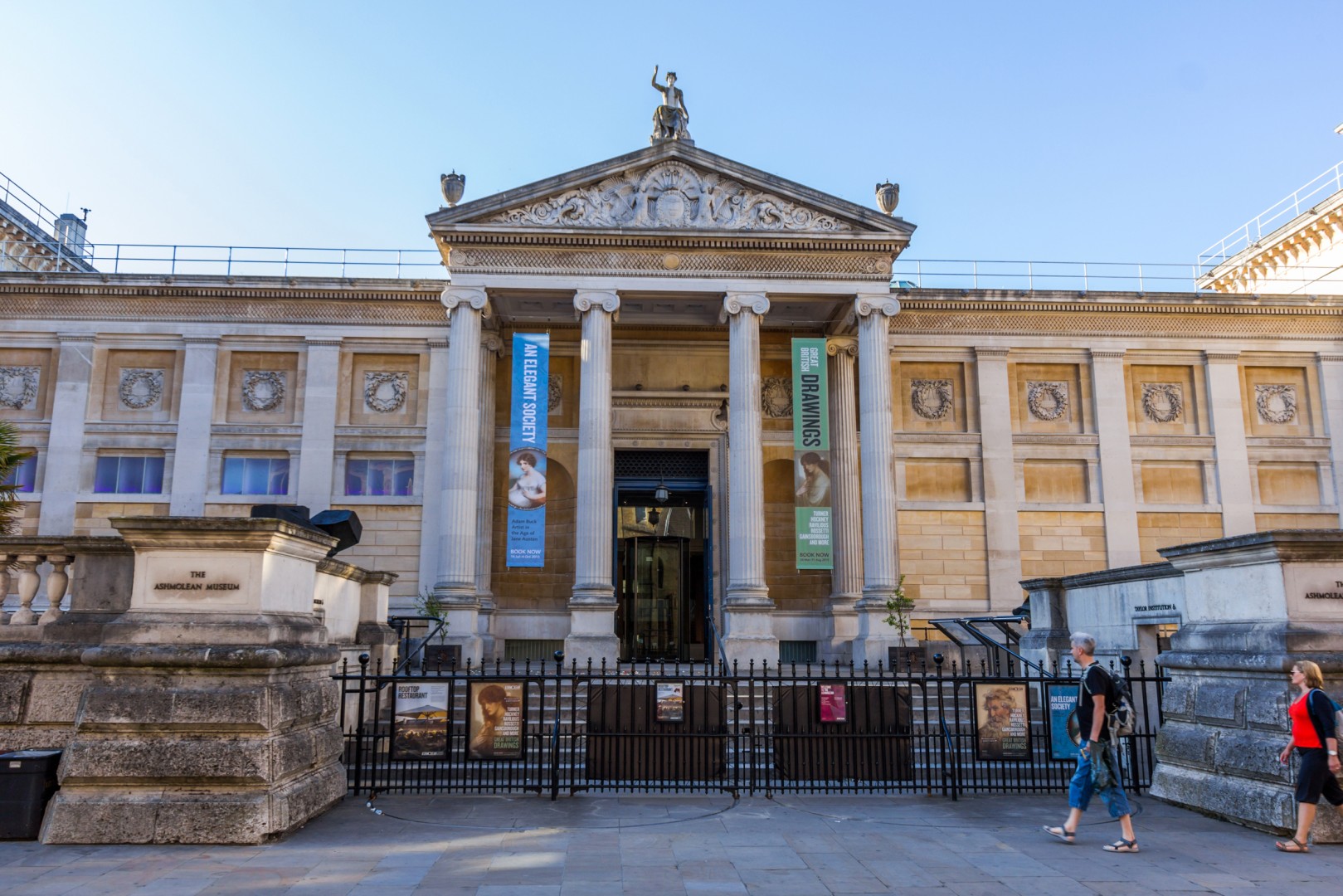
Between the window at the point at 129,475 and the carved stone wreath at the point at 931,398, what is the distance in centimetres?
2037

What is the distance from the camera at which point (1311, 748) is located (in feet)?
28.0

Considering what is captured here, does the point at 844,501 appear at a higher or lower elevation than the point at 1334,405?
lower

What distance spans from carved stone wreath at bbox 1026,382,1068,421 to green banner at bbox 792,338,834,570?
7069 millimetres

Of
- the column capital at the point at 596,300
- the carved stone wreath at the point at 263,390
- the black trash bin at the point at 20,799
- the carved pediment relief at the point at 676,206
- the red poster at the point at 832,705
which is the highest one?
the carved pediment relief at the point at 676,206

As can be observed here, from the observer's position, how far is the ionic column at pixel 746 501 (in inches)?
900

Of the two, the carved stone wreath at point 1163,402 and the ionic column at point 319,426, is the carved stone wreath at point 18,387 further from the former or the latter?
the carved stone wreath at point 1163,402

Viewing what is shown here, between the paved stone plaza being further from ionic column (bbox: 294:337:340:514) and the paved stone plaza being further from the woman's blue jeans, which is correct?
ionic column (bbox: 294:337:340:514)

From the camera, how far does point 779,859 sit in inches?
338

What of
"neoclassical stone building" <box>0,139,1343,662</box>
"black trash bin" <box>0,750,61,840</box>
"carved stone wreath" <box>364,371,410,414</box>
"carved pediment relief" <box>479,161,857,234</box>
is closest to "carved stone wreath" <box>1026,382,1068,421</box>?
"neoclassical stone building" <box>0,139,1343,662</box>

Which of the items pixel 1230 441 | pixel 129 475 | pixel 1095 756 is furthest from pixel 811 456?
pixel 129 475

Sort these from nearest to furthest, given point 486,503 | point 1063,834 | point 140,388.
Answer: point 1063,834 < point 486,503 < point 140,388

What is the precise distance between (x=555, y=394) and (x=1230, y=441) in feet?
61.6

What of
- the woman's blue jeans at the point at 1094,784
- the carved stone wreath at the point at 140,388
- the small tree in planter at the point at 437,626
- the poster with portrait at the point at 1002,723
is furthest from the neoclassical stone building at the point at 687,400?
the woman's blue jeans at the point at 1094,784

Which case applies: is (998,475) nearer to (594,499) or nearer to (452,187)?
(594,499)
